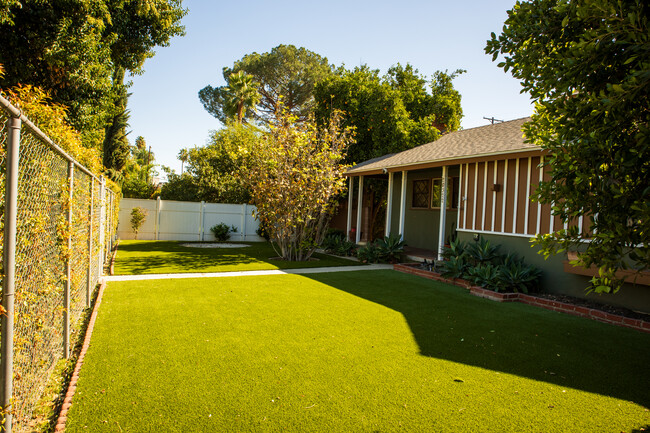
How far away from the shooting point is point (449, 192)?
13641 millimetres

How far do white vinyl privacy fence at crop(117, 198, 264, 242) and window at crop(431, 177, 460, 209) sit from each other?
28.4 ft

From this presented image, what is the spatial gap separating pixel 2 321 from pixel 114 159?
24.0 meters

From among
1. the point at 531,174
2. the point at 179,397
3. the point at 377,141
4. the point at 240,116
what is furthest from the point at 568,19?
the point at 240,116

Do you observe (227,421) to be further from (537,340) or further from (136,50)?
(136,50)

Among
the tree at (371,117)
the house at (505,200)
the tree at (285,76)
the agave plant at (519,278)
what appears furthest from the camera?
the tree at (285,76)

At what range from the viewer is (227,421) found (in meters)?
2.96

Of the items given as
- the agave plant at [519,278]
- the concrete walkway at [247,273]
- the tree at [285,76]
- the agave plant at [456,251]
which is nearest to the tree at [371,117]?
the concrete walkway at [247,273]

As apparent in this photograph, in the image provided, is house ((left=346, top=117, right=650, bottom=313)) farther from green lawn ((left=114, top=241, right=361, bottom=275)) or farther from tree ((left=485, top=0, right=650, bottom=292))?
green lawn ((left=114, top=241, right=361, bottom=275))

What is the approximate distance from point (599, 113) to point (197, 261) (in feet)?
35.0

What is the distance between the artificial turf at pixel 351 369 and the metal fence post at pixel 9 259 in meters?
0.90

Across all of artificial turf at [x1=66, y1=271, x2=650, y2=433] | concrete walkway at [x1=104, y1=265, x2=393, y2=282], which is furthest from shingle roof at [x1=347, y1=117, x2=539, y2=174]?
artificial turf at [x1=66, y1=271, x2=650, y2=433]

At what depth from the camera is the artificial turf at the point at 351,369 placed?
3059mm

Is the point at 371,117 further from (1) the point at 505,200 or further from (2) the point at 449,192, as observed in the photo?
(1) the point at 505,200

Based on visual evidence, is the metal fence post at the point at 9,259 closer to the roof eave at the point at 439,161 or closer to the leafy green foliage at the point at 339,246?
the roof eave at the point at 439,161
